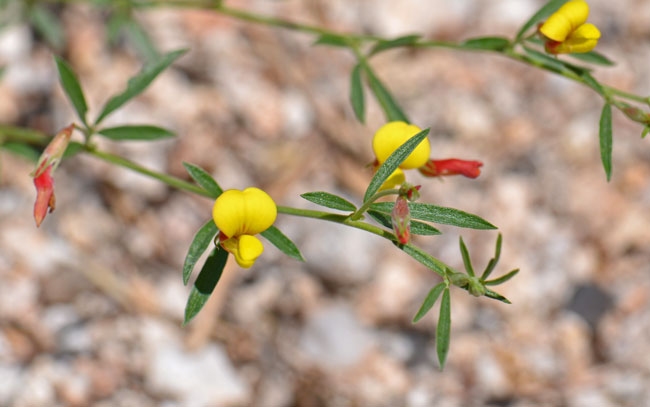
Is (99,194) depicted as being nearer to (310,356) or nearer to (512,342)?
(310,356)

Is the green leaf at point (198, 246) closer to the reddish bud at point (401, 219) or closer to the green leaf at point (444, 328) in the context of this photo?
the reddish bud at point (401, 219)

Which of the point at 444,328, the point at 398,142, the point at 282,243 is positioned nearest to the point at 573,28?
the point at 398,142

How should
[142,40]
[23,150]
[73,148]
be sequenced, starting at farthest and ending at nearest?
[142,40] → [23,150] → [73,148]

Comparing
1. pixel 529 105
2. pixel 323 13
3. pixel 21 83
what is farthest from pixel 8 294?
pixel 529 105

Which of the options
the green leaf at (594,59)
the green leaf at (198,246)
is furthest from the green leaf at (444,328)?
the green leaf at (594,59)

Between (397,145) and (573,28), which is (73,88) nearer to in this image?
(397,145)

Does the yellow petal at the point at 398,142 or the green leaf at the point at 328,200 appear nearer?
the green leaf at the point at 328,200

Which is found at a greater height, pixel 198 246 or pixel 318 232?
pixel 318 232

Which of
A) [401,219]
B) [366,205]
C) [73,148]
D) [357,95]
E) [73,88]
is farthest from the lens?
[357,95]
